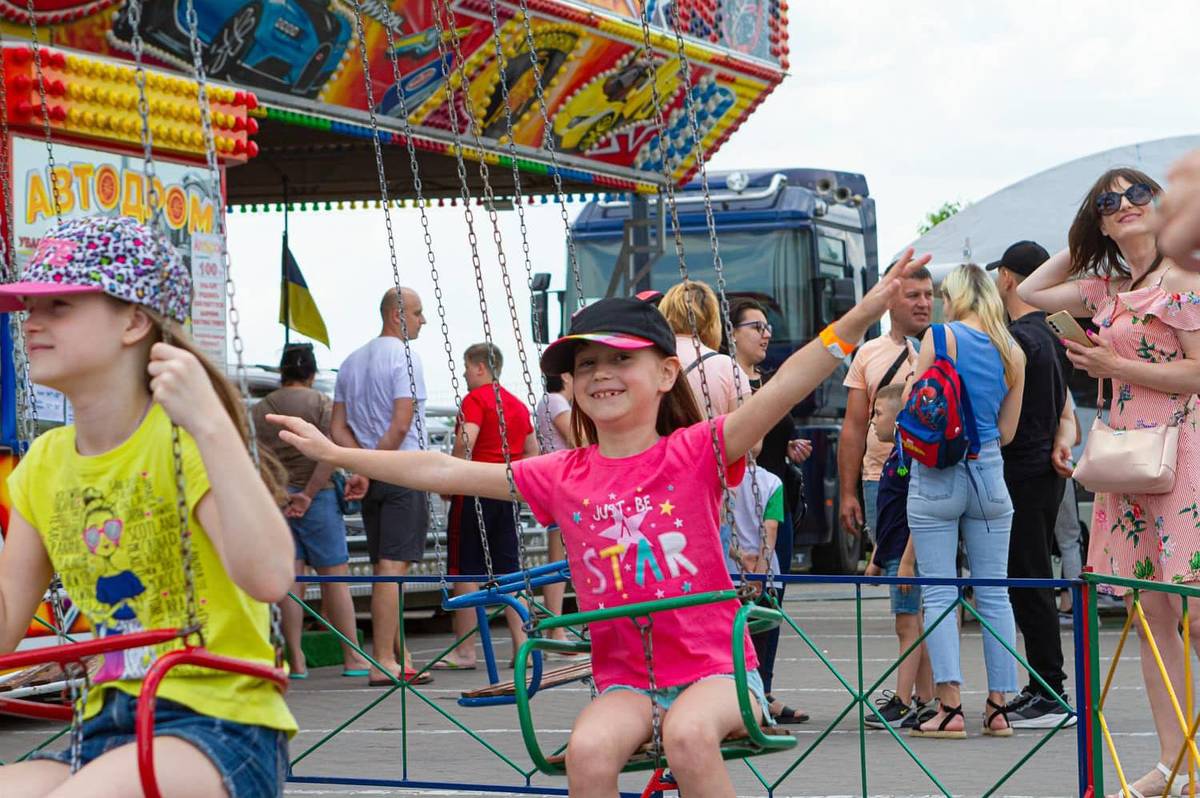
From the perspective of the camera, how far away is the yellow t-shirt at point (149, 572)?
3.29m

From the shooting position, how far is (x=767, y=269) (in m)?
17.9

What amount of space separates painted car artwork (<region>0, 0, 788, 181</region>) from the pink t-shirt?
4646 millimetres

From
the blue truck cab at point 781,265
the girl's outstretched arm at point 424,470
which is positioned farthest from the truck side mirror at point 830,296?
the girl's outstretched arm at point 424,470

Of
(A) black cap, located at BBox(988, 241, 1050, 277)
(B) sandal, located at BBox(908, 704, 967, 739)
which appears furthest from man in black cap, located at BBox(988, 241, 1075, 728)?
(B) sandal, located at BBox(908, 704, 967, 739)

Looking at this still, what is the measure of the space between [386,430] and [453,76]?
10.9 feet

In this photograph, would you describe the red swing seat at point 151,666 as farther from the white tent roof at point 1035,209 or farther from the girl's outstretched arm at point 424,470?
the white tent roof at point 1035,209

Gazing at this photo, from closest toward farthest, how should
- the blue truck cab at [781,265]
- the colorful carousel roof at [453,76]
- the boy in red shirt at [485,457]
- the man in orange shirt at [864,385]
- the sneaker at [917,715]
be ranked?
the sneaker at [917,715]
the man in orange shirt at [864,385]
the boy in red shirt at [485,457]
the colorful carousel roof at [453,76]
the blue truck cab at [781,265]

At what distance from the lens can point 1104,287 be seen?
630 cm

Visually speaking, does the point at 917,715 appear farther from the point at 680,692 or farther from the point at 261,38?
the point at 261,38

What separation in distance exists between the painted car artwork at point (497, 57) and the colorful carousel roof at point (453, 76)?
0.5 inches

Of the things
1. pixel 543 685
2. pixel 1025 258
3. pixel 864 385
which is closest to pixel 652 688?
pixel 543 685

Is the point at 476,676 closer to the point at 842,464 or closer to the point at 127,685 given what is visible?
the point at 842,464

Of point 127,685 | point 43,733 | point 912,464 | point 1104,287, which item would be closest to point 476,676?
point 43,733

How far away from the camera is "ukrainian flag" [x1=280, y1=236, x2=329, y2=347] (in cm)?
1555
